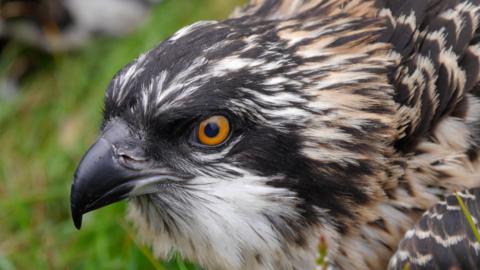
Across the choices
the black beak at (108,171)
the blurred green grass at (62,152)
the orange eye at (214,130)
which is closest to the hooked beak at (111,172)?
the black beak at (108,171)

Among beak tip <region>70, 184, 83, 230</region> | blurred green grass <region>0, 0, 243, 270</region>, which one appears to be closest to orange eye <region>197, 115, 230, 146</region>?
beak tip <region>70, 184, 83, 230</region>

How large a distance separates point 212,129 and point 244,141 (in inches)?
5.2

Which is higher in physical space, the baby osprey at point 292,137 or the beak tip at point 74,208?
the baby osprey at point 292,137

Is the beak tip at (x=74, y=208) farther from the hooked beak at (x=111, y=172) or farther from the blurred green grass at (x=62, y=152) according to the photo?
the blurred green grass at (x=62, y=152)

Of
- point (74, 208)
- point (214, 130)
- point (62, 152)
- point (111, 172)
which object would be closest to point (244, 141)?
point (214, 130)

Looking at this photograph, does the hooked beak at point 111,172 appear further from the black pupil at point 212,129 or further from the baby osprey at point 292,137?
the black pupil at point 212,129

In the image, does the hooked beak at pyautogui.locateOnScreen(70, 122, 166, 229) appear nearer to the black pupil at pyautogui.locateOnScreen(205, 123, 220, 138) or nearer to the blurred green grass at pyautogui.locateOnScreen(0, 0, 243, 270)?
the black pupil at pyautogui.locateOnScreen(205, 123, 220, 138)

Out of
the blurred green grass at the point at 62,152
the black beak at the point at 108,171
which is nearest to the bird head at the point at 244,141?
the black beak at the point at 108,171

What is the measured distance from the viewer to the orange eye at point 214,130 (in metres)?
3.60

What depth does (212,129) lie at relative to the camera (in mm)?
3611

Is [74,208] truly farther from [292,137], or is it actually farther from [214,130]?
[292,137]

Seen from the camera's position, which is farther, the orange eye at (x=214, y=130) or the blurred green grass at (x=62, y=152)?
the blurred green grass at (x=62, y=152)

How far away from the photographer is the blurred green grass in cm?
526

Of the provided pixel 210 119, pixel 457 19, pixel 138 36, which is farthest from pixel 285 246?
pixel 138 36
